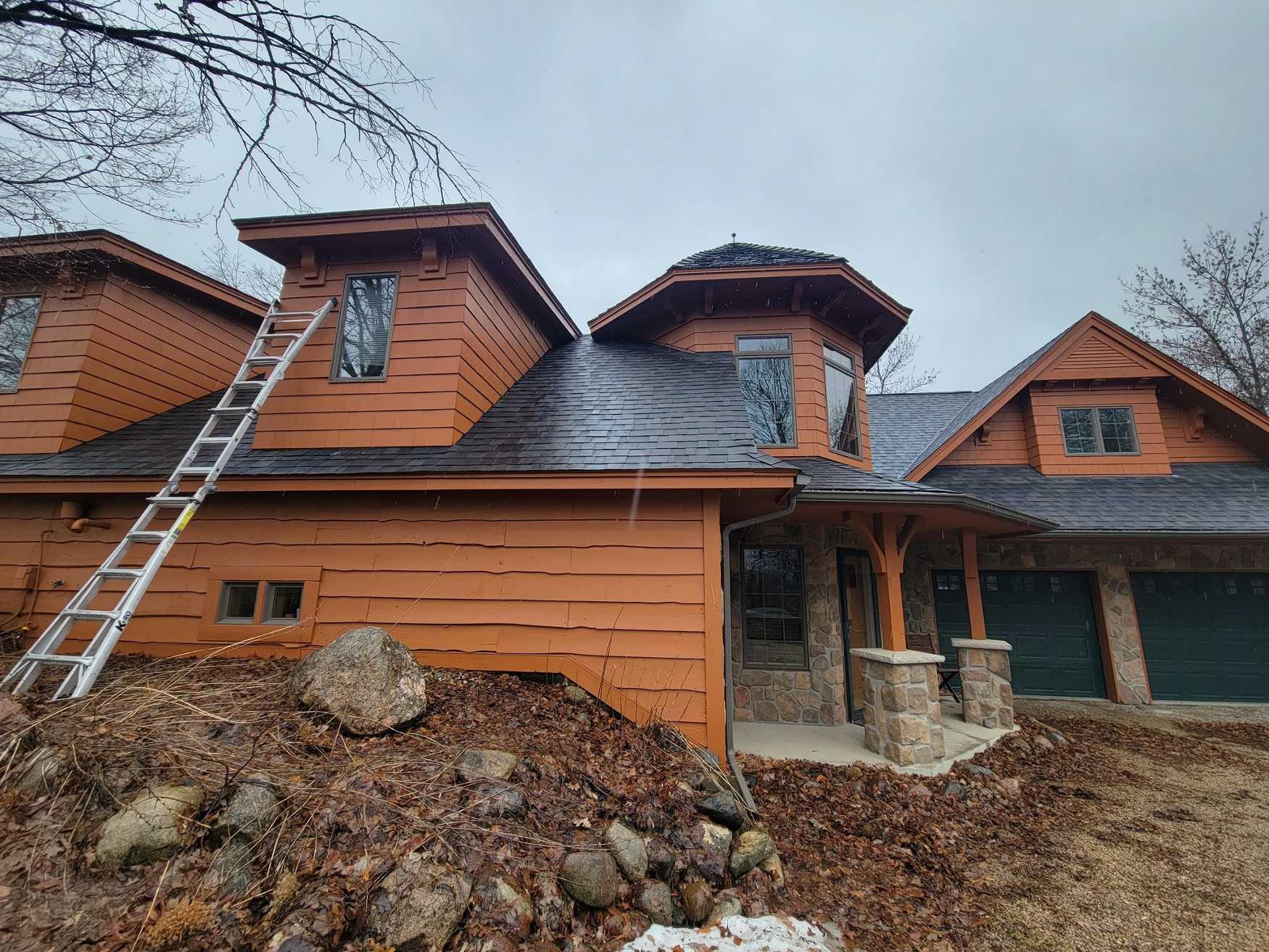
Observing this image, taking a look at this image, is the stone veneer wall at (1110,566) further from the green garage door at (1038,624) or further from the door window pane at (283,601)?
the door window pane at (283,601)

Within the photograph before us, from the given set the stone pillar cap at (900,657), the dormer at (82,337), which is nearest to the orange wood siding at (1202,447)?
the stone pillar cap at (900,657)

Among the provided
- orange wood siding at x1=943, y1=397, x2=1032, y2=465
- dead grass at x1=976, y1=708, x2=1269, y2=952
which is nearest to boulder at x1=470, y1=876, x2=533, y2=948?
dead grass at x1=976, y1=708, x2=1269, y2=952

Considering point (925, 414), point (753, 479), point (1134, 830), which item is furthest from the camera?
point (925, 414)

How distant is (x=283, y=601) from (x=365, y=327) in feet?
10.2

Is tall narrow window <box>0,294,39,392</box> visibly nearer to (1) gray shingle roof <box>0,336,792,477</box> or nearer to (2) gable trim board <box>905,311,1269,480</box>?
(1) gray shingle roof <box>0,336,792,477</box>

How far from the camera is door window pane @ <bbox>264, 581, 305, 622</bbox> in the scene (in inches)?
202

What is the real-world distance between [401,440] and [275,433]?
147 cm

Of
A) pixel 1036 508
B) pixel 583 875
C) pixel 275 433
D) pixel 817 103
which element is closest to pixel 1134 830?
pixel 583 875

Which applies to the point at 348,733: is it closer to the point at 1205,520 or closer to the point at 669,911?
the point at 669,911

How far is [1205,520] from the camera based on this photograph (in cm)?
784

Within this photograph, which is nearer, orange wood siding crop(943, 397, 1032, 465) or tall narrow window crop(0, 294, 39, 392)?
tall narrow window crop(0, 294, 39, 392)

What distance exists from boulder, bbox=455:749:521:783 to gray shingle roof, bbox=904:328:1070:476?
8154 mm

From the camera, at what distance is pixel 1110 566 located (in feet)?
28.7

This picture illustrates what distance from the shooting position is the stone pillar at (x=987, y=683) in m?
6.46
